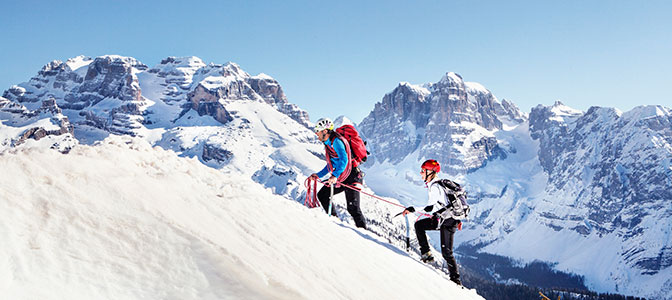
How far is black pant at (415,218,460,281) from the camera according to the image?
408 inches

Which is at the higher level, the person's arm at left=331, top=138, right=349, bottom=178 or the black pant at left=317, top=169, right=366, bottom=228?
the person's arm at left=331, top=138, right=349, bottom=178

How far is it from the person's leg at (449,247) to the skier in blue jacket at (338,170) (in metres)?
2.16

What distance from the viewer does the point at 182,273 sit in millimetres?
5590

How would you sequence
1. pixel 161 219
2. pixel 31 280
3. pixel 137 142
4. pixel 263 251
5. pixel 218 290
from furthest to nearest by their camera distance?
pixel 137 142
pixel 263 251
pixel 161 219
pixel 218 290
pixel 31 280

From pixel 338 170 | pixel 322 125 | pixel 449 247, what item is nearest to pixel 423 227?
pixel 449 247

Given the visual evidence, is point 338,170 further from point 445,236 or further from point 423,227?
point 445,236

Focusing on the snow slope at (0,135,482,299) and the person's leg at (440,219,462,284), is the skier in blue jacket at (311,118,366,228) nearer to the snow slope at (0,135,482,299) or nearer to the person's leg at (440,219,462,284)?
the person's leg at (440,219,462,284)

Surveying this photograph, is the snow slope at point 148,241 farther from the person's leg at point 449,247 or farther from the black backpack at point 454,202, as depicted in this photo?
the black backpack at point 454,202

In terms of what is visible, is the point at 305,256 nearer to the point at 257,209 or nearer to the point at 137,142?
the point at 257,209

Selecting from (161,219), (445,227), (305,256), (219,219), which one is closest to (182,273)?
(161,219)

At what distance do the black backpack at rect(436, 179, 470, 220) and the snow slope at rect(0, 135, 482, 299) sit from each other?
260 cm

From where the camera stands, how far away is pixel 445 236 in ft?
34.8

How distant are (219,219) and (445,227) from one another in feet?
18.0

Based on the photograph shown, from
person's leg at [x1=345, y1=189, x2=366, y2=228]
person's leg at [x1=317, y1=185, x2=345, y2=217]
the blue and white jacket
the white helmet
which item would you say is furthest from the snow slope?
the white helmet
